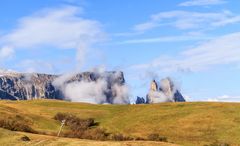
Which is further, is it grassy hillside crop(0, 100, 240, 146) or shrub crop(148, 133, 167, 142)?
grassy hillside crop(0, 100, 240, 146)

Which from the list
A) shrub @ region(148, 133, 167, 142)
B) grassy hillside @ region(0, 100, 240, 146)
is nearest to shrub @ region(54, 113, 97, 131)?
grassy hillside @ region(0, 100, 240, 146)

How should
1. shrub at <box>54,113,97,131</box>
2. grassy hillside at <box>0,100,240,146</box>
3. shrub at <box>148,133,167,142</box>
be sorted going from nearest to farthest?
shrub at <box>148,133,167,142</box>
grassy hillside at <box>0,100,240,146</box>
shrub at <box>54,113,97,131</box>

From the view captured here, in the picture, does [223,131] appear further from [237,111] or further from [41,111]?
[41,111]

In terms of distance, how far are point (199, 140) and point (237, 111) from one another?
80.0 feet

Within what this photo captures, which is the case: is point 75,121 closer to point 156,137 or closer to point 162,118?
point 162,118

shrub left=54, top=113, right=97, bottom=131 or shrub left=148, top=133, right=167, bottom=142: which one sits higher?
shrub left=54, top=113, right=97, bottom=131

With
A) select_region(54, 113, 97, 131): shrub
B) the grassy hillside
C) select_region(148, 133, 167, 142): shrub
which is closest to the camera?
select_region(148, 133, 167, 142): shrub

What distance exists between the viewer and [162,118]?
11056 centimetres

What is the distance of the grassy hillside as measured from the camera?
9498 centimetres

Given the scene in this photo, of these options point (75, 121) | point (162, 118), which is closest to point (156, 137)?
point (162, 118)

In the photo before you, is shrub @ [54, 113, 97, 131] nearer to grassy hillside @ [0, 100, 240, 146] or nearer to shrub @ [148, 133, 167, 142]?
grassy hillside @ [0, 100, 240, 146]

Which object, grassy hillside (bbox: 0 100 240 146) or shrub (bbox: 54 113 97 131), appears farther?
shrub (bbox: 54 113 97 131)

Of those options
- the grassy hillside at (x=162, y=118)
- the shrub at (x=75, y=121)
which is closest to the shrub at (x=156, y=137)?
the grassy hillside at (x=162, y=118)

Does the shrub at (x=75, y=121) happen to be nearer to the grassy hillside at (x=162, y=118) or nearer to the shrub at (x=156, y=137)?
the grassy hillside at (x=162, y=118)
